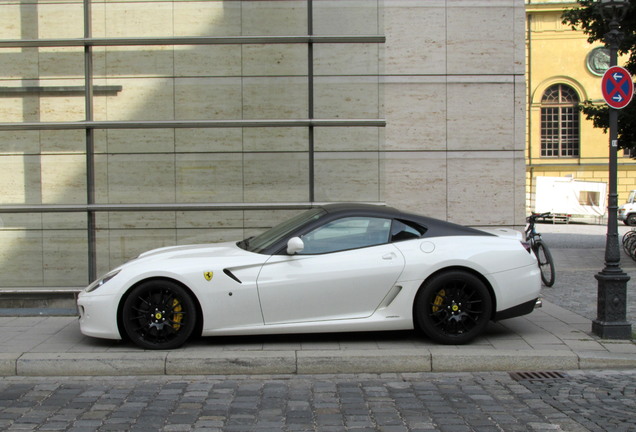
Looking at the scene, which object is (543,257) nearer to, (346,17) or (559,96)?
(346,17)

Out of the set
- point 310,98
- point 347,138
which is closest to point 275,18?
point 310,98

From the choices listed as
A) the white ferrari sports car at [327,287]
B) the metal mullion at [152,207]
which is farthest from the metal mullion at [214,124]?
the white ferrari sports car at [327,287]

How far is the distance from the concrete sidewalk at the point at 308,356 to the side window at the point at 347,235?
932mm

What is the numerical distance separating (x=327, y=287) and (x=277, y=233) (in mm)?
865

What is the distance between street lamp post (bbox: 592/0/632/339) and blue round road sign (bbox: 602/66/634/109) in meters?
0.08

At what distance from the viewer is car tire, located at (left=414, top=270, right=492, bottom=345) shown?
6113 mm

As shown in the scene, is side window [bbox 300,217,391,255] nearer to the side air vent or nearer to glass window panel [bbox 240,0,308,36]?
the side air vent

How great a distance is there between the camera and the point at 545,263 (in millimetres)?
10625

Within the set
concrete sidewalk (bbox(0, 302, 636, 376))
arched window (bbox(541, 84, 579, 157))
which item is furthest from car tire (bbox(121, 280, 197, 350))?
arched window (bbox(541, 84, 579, 157))

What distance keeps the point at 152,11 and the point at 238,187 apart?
8.92 ft

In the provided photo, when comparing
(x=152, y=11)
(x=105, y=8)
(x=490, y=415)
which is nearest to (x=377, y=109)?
(x=152, y=11)

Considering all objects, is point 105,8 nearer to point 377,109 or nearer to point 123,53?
point 123,53

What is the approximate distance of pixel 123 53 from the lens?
357 inches

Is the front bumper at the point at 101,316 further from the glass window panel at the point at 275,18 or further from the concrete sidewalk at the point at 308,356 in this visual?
the glass window panel at the point at 275,18
